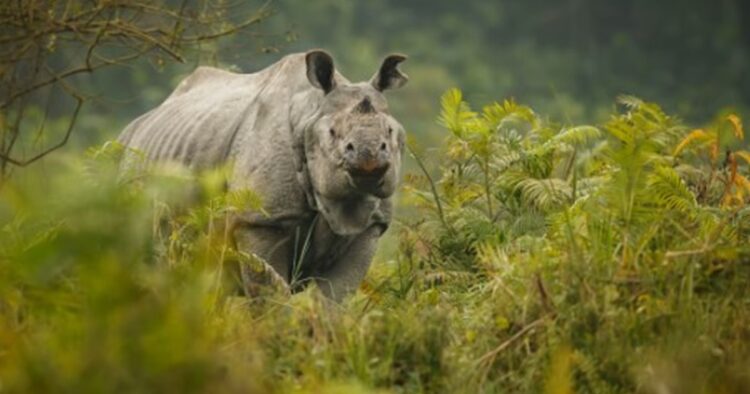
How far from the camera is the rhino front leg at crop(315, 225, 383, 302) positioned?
421 inches

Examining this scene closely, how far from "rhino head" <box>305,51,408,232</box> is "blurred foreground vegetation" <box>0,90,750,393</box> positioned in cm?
60

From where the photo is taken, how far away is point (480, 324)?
28.0 ft

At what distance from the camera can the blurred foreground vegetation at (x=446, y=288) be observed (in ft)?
20.0

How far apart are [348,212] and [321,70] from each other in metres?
0.77

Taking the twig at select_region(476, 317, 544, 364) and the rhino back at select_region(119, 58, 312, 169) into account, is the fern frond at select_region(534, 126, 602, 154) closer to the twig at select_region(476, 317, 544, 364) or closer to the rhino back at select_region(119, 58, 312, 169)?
the rhino back at select_region(119, 58, 312, 169)

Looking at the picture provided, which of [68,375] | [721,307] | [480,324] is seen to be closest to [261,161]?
[480,324]

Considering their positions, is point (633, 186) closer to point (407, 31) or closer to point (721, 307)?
point (721, 307)

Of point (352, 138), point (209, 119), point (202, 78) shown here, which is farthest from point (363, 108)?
point (202, 78)

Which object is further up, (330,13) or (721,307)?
(721,307)

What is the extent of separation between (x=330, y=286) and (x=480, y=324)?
2.09 metres

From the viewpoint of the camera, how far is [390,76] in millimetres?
10625

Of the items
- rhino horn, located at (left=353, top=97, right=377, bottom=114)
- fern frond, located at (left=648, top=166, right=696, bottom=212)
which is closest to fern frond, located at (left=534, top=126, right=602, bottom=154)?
fern frond, located at (left=648, top=166, right=696, bottom=212)

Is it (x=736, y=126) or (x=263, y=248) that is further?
(x=736, y=126)

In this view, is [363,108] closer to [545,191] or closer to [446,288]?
[446,288]
